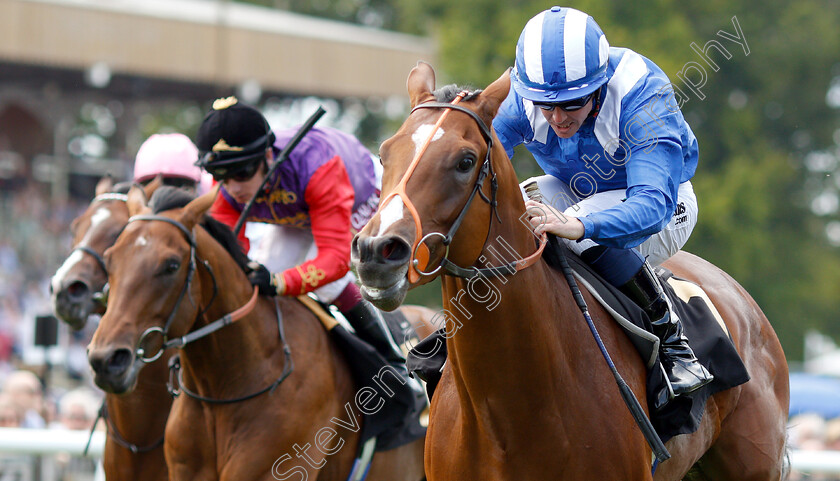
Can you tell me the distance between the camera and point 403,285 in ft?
9.01

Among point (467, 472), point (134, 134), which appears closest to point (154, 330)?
point (467, 472)

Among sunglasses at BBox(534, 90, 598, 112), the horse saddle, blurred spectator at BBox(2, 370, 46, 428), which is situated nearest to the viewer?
sunglasses at BBox(534, 90, 598, 112)

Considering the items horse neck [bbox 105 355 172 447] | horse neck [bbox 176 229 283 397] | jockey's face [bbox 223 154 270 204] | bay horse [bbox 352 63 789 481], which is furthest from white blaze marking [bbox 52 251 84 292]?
bay horse [bbox 352 63 789 481]

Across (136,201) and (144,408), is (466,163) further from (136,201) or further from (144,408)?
(144,408)

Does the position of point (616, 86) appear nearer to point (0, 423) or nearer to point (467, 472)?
point (467, 472)

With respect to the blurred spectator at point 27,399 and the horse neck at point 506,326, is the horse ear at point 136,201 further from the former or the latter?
the blurred spectator at point 27,399

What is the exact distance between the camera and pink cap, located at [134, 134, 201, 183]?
6.16m

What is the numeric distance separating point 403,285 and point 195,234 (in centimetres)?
229

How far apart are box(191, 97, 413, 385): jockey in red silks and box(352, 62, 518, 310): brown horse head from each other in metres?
2.06

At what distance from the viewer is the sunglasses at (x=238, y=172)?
514 centimetres

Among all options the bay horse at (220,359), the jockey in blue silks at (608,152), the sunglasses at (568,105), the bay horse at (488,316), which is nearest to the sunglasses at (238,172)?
the bay horse at (220,359)

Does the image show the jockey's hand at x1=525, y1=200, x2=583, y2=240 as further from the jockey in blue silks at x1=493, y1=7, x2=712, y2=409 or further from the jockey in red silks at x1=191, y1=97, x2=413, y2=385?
the jockey in red silks at x1=191, y1=97, x2=413, y2=385

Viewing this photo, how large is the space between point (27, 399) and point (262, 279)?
4.16 metres

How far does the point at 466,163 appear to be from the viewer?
9.68 ft
